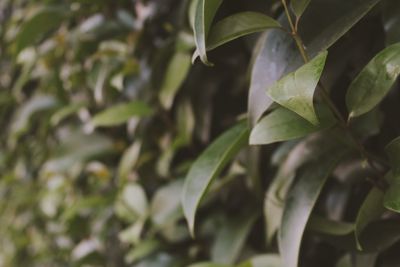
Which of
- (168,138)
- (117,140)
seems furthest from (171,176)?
(117,140)

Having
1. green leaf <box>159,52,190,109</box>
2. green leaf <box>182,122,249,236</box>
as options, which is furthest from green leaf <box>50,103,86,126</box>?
green leaf <box>182,122,249,236</box>

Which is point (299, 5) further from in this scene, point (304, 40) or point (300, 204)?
point (300, 204)

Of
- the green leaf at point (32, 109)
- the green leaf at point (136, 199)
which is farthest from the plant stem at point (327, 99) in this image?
the green leaf at point (32, 109)

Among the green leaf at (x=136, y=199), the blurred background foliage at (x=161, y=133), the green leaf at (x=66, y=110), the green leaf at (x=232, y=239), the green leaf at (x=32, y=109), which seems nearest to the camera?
the blurred background foliage at (x=161, y=133)

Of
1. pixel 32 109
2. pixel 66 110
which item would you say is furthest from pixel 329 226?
pixel 32 109

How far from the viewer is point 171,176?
0.95 meters

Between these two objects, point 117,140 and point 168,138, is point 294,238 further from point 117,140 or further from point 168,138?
point 117,140

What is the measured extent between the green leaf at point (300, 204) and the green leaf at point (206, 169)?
0.08 meters

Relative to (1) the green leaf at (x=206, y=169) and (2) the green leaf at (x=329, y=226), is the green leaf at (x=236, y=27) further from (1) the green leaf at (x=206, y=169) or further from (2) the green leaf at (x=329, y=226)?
(2) the green leaf at (x=329, y=226)

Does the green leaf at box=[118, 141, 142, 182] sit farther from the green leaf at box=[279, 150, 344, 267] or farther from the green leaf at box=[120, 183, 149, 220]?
the green leaf at box=[279, 150, 344, 267]

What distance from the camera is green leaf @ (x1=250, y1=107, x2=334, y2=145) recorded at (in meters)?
0.48

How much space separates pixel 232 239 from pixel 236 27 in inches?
15.6

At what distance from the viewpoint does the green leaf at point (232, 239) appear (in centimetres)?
76

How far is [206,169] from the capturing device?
0.57 m
